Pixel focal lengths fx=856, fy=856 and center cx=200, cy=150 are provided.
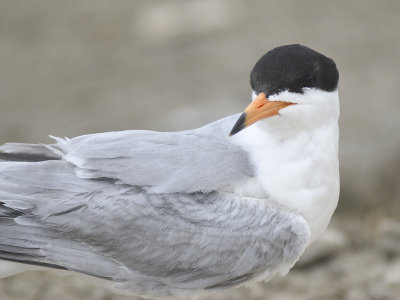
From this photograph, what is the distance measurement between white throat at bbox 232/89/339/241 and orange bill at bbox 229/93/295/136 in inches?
5.6

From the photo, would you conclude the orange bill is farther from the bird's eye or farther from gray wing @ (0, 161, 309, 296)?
gray wing @ (0, 161, 309, 296)

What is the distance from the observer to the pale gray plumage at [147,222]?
4.11 meters

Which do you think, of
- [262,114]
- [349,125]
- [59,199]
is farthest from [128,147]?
[349,125]

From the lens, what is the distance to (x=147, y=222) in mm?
4113

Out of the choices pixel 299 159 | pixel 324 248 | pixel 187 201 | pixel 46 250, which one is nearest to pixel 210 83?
pixel 324 248

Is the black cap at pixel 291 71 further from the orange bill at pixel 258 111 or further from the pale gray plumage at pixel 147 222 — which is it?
the pale gray plumage at pixel 147 222

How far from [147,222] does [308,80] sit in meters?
1.02

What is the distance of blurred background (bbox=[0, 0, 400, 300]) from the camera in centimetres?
588

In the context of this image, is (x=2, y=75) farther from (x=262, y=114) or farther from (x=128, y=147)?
(x=262, y=114)

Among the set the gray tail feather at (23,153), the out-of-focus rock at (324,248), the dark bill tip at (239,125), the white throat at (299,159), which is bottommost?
the out-of-focus rock at (324,248)

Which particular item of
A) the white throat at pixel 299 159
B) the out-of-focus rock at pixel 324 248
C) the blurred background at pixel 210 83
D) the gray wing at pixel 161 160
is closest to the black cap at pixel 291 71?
the white throat at pixel 299 159

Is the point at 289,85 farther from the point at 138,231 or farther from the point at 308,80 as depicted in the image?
the point at 138,231

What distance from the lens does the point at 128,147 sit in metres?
4.24

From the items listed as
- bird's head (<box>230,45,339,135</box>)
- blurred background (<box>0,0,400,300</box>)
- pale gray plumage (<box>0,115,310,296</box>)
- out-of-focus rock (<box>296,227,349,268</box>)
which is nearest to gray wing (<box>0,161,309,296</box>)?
pale gray plumage (<box>0,115,310,296</box>)
